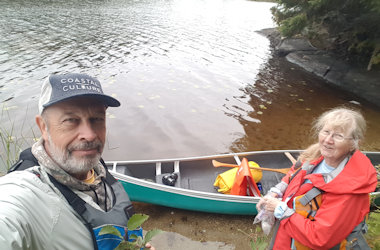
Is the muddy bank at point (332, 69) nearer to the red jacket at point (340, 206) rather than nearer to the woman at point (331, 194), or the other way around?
the woman at point (331, 194)

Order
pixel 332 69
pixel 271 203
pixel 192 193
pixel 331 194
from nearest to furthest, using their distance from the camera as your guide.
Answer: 1. pixel 331 194
2. pixel 271 203
3. pixel 192 193
4. pixel 332 69

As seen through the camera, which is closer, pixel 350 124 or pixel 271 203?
pixel 350 124

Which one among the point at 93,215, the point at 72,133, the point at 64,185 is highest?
the point at 72,133

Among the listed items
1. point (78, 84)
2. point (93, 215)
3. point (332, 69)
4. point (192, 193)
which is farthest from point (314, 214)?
point (332, 69)

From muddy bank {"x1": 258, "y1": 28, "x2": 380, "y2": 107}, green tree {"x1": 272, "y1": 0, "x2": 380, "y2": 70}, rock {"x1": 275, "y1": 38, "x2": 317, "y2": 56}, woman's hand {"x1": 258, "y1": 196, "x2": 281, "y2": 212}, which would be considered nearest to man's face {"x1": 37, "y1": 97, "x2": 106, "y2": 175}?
woman's hand {"x1": 258, "y1": 196, "x2": 281, "y2": 212}

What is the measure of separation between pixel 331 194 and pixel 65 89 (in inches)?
89.6

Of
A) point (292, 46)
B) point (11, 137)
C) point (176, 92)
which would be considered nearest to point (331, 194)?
point (11, 137)

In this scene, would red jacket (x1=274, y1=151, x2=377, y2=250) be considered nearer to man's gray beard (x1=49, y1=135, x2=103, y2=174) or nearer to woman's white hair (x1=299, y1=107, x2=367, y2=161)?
woman's white hair (x1=299, y1=107, x2=367, y2=161)

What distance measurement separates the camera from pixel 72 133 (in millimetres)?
1506

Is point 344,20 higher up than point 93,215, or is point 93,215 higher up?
point 344,20

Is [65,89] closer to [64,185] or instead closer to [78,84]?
[78,84]

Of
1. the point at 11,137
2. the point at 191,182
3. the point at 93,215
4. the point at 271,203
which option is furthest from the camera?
the point at 11,137

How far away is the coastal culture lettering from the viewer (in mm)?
1445

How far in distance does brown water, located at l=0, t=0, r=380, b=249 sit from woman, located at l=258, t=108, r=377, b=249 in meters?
1.93
